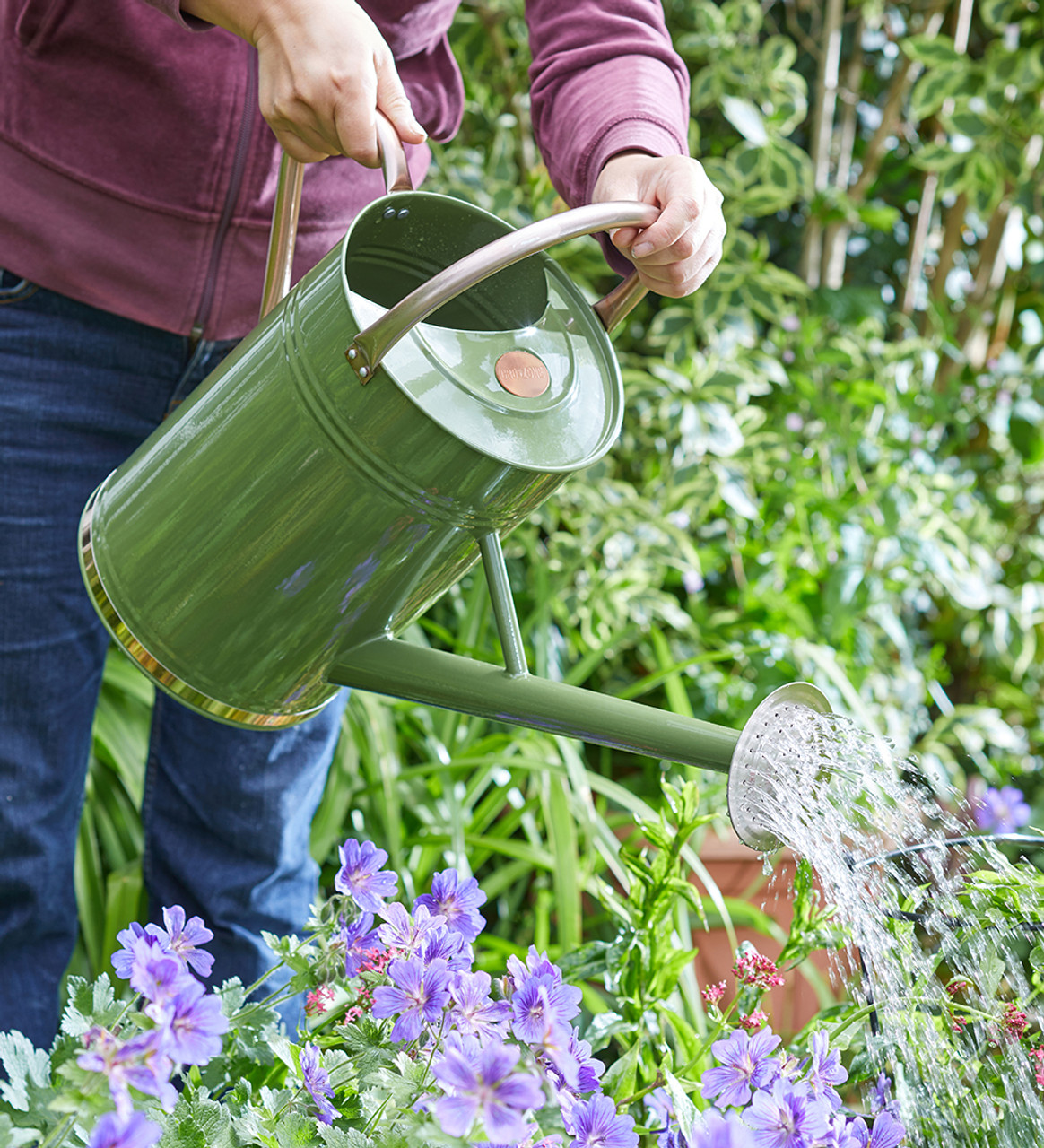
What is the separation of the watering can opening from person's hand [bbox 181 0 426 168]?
0.13ft

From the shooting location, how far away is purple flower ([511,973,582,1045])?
464 millimetres

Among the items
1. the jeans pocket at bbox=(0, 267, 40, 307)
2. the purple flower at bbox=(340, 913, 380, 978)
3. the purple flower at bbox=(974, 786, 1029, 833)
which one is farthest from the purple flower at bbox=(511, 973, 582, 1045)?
the purple flower at bbox=(974, 786, 1029, 833)

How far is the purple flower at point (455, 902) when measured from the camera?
586mm

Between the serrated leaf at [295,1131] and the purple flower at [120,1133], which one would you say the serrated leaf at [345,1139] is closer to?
the serrated leaf at [295,1131]

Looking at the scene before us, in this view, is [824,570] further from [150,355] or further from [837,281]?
[150,355]

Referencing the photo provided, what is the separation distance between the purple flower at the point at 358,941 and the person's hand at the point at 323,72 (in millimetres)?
420

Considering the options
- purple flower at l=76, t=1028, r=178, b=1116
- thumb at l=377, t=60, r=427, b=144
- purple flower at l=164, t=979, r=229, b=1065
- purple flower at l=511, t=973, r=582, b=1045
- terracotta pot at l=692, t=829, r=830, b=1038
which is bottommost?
terracotta pot at l=692, t=829, r=830, b=1038

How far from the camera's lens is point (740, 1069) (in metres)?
0.53

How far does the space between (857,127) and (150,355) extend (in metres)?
2.01

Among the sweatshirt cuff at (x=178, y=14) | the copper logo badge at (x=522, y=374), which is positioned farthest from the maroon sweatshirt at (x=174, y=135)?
the copper logo badge at (x=522, y=374)

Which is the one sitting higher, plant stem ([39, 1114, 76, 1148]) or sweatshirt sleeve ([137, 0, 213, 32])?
sweatshirt sleeve ([137, 0, 213, 32])

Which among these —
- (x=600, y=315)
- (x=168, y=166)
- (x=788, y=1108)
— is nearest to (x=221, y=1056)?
(x=788, y=1108)

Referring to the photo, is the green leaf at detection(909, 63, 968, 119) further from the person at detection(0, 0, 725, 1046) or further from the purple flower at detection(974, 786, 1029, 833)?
the person at detection(0, 0, 725, 1046)

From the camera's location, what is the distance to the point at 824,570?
1.81m
